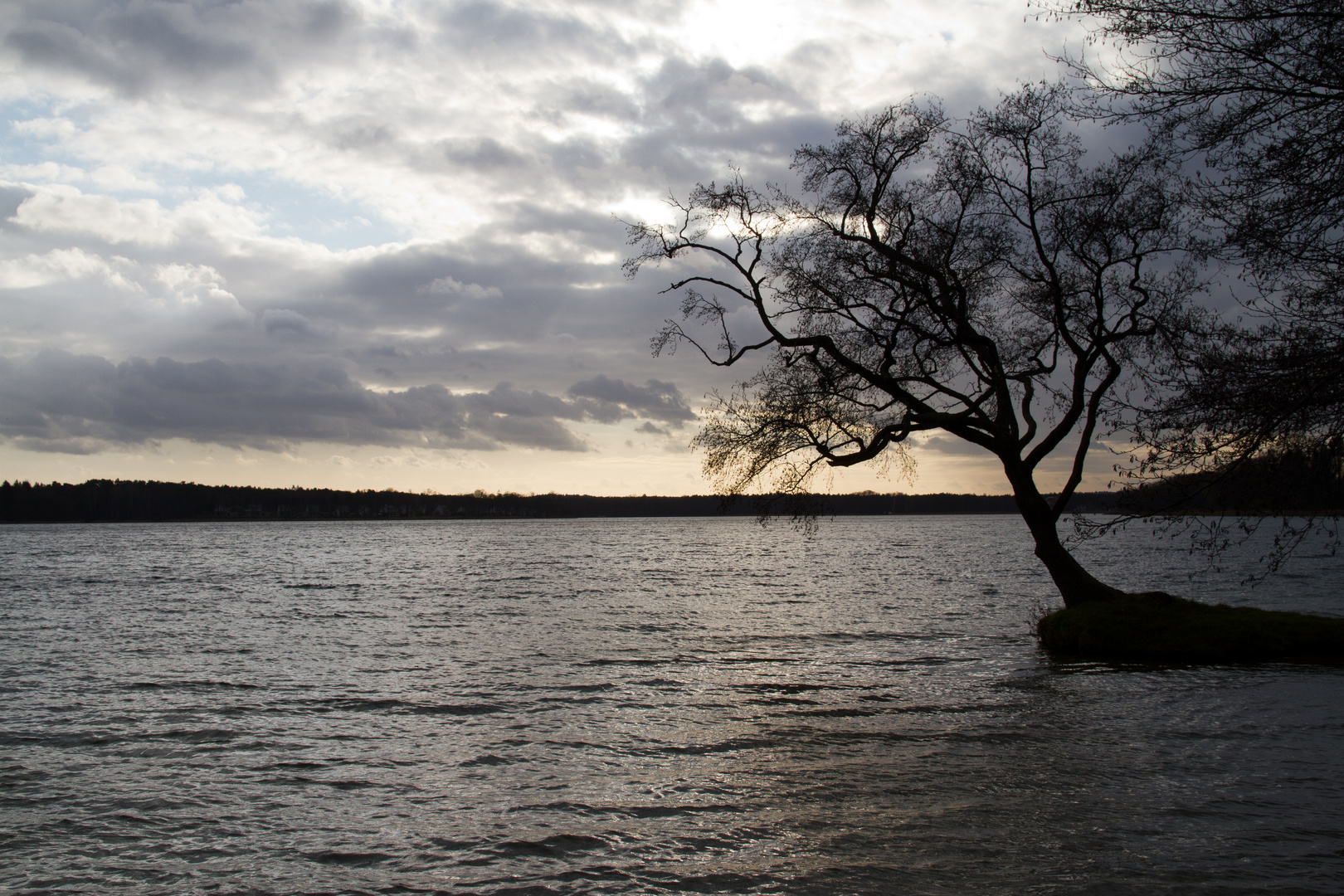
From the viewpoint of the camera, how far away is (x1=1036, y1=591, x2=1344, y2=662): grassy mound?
61.4 feet

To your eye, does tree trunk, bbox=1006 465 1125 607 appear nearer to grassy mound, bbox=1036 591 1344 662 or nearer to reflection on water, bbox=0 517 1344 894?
grassy mound, bbox=1036 591 1344 662

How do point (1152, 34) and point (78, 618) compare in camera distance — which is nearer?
point (1152, 34)

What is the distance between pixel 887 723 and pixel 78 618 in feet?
107

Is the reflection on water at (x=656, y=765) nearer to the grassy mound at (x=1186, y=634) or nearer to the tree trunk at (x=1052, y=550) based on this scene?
the grassy mound at (x=1186, y=634)

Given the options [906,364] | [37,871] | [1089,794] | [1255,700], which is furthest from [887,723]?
[37,871]

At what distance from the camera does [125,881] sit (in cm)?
790

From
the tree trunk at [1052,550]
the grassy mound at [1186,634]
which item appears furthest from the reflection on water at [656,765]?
the tree trunk at [1052,550]

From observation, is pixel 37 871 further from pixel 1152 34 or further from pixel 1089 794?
pixel 1152 34

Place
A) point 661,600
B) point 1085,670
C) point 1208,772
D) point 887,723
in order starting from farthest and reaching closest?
point 661,600, point 1085,670, point 887,723, point 1208,772

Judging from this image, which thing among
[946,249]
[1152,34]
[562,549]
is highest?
[946,249]

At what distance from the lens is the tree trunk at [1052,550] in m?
20.2

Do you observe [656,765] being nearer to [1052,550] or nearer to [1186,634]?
[1052,550]

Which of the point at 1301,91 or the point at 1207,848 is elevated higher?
the point at 1301,91

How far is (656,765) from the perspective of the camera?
1139 centimetres
